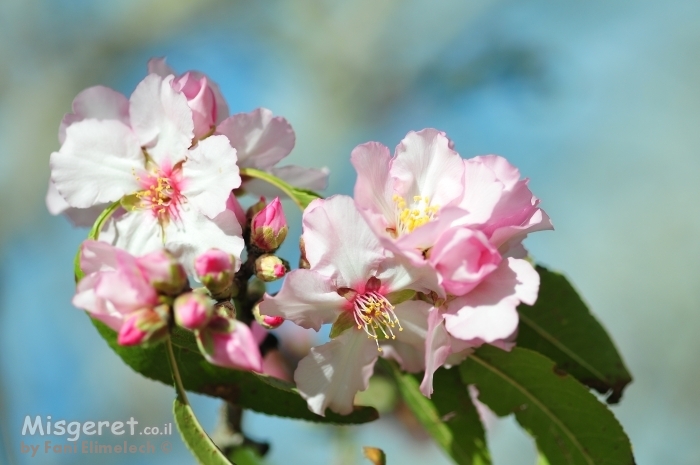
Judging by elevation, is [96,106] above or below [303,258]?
above

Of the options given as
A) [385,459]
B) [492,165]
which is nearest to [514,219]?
[492,165]

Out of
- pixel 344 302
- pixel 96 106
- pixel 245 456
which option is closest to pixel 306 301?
pixel 344 302

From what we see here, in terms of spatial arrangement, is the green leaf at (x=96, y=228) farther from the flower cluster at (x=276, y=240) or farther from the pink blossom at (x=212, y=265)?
the pink blossom at (x=212, y=265)

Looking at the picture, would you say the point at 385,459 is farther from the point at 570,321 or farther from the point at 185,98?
the point at 185,98

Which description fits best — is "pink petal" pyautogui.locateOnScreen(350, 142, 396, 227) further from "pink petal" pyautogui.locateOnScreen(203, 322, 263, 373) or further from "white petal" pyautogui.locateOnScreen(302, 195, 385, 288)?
"pink petal" pyautogui.locateOnScreen(203, 322, 263, 373)

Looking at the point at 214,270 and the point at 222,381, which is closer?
the point at 214,270

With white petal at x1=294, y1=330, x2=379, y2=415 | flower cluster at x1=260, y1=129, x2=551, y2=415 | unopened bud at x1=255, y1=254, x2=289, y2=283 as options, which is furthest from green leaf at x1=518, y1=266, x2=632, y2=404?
unopened bud at x1=255, y1=254, x2=289, y2=283

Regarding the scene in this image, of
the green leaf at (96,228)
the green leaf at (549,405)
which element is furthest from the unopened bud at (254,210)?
the green leaf at (549,405)

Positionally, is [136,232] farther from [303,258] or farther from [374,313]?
[374,313]
